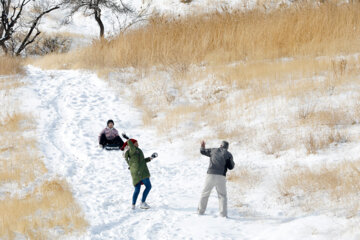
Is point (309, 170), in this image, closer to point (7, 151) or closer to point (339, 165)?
point (339, 165)

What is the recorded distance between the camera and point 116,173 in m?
9.38

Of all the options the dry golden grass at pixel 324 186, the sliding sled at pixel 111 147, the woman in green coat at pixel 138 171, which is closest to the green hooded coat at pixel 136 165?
the woman in green coat at pixel 138 171

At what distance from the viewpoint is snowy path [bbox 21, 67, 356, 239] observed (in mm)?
6453

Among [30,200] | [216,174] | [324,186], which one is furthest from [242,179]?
[30,200]

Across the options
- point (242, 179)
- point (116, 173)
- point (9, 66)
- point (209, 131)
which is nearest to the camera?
point (242, 179)

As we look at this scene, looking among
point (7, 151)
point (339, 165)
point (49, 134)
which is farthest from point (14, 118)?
point (339, 165)

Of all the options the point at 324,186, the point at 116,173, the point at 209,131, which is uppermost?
the point at 209,131

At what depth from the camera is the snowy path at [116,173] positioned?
6453 mm

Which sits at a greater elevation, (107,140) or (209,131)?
(209,131)

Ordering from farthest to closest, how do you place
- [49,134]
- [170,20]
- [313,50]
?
[170,20]
[313,50]
[49,134]

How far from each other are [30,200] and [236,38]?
10.4 m

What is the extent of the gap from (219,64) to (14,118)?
7.30 m

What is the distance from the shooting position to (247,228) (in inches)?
256

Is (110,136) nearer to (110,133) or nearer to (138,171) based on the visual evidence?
(110,133)
